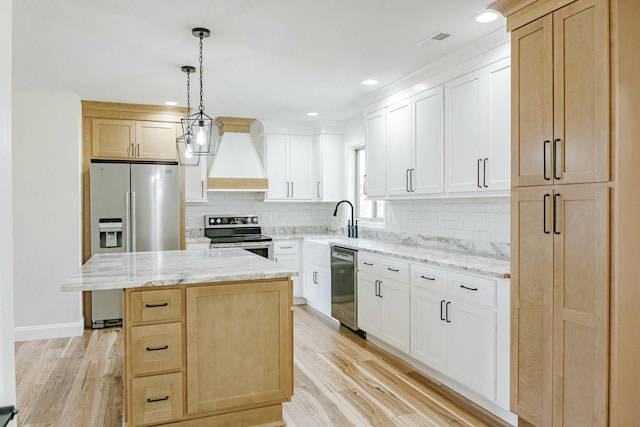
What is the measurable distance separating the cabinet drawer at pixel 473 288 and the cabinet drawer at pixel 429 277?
0.08 m

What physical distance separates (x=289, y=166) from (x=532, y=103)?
13.1 ft

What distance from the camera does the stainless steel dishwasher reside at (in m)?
4.39

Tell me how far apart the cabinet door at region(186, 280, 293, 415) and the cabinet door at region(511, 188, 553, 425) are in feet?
4.24

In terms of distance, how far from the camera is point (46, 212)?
14.9ft

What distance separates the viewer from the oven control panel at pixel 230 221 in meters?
5.88

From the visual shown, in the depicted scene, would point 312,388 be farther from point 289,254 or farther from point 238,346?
point 289,254

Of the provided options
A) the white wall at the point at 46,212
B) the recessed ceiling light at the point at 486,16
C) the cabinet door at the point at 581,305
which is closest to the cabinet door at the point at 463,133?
the recessed ceiling light at the point at 486,16

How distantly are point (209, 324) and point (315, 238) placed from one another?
318 centimetres

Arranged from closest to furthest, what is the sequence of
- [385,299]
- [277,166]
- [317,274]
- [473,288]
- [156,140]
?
[473,288] < [385,299] < [156,140] < [317,274] < [277,166]

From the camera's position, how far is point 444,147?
354 cm

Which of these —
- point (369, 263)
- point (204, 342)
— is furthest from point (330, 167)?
point (204, 342)

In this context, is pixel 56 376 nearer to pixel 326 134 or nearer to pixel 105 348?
pixel 105 348

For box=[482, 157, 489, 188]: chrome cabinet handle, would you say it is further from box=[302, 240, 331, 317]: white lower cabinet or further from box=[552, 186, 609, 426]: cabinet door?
box=[302, 240, 331, 317]: white lower cabinet

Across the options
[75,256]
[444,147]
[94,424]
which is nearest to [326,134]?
[444,147]
